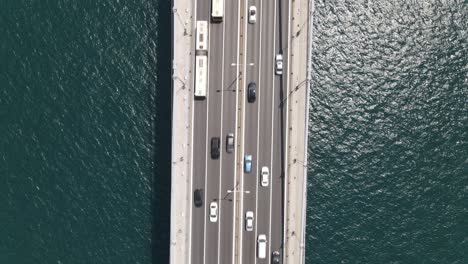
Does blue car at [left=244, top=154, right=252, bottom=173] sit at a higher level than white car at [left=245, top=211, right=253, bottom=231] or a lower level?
higher

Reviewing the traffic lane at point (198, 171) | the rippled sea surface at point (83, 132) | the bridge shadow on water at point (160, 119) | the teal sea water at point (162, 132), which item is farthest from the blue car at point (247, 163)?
the rippled sea surface at point (83, 132)

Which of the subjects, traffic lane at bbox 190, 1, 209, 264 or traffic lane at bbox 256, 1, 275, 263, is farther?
traffic lane at bbox 190, 1, 209, 264

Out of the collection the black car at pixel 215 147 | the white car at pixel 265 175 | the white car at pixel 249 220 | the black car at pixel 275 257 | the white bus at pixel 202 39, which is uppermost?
the white bus at pixel 202 39

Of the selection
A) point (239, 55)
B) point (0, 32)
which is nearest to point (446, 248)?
point (239, 55)

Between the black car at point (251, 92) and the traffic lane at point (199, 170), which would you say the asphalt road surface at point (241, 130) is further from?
the black car at point (251, 92)

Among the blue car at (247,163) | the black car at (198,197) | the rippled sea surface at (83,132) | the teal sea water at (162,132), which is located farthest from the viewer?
the rippled sea surface at (83,132)

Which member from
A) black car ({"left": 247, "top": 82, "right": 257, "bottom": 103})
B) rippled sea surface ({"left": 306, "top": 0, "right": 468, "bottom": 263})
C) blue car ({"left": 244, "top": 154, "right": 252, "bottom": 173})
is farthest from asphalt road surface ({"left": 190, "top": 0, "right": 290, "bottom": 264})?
rippled sea surface ({"left": 306, "top": 0, "right": 468, "bottom": 263})

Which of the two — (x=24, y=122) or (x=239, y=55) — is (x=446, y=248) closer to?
(x=239, y=55)

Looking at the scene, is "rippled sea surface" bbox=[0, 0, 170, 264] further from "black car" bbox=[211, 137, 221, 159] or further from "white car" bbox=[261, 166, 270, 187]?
"white car" bbox=[261, 166, 270, 187]
